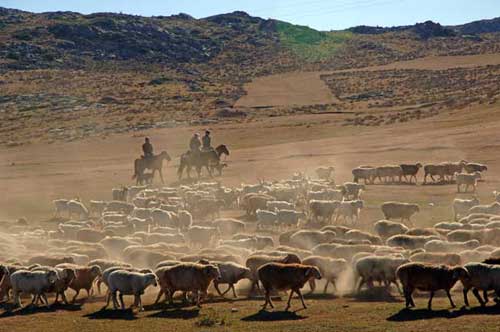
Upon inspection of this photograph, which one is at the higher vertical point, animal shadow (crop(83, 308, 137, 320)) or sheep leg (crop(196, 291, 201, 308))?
sheep leg (crop(196, 291, 201, 308))

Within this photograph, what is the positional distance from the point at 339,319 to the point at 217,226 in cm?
1203

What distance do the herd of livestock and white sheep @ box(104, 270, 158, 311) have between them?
2 centimetres

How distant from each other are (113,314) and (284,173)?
25.6m

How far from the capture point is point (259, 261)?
1823 cm

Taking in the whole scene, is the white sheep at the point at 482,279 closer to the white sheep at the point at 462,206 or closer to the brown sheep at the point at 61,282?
the brown sheep at the point at 61,282

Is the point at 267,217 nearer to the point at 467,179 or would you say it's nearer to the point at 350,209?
the point at 350,209

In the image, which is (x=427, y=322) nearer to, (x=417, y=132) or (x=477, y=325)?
(x=477, y=325)

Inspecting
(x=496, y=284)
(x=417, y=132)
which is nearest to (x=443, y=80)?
(x=417, y=132)

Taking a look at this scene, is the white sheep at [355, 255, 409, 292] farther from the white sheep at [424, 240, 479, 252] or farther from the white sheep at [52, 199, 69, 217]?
the white sheep at [52, 199, 69, 217]

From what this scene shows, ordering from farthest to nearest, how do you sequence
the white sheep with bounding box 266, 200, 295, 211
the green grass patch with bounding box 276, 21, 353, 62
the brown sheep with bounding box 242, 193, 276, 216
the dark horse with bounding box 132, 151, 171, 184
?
the green grass patch with bounding box 276, 21, 353, 62 < the dark horse with bounding box 132, 151, 171, 184 < the brown sheep with bounding box 242, 193, 276, 216 < the white sheep with bounding box 266, 200, 295, 211

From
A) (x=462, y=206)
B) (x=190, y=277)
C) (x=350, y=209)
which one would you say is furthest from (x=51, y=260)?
(x=462, y=206)

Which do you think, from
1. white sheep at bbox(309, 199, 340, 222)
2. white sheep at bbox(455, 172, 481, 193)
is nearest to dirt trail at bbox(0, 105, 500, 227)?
white sheep at bbox(455, 172, 481, 193)

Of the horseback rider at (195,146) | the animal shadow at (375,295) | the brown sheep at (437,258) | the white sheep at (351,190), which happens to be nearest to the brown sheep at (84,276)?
the animal shadow at (375,295)

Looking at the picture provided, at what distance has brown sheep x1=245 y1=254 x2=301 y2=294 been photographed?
17812mm
